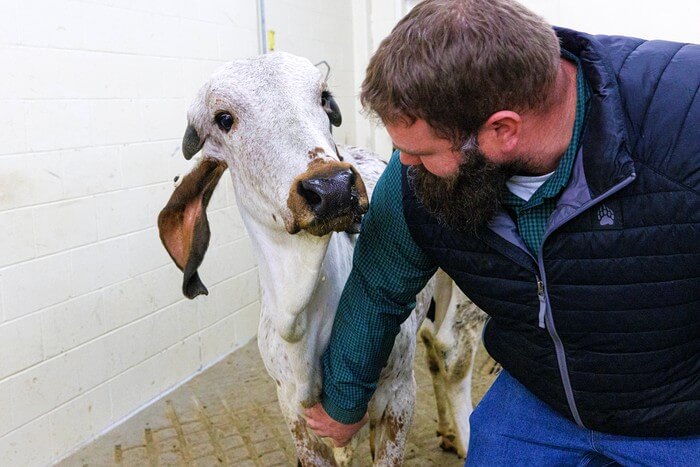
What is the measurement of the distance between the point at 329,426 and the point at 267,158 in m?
0.94

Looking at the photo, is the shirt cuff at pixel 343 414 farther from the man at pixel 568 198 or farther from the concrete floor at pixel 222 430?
the concrete floor at pixel 222 430

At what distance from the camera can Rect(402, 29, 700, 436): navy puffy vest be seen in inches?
74.9

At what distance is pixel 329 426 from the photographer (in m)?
2.62

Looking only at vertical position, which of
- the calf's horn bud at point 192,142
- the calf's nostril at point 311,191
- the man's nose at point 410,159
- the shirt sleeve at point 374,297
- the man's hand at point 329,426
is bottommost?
the man's hand at point 329,426

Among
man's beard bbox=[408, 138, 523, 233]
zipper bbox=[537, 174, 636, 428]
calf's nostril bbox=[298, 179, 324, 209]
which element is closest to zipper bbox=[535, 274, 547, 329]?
zipper bbox=[537, 174, 636, 428]

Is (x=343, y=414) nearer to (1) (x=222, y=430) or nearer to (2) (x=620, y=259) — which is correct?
(2) (x=620, y=259)

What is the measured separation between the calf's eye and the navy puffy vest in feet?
2.27

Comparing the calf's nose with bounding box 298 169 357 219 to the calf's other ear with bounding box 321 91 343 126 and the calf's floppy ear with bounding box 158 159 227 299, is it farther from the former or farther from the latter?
the calf's floppy ear with bounding box 158 159 227 299

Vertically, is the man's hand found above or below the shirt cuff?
below

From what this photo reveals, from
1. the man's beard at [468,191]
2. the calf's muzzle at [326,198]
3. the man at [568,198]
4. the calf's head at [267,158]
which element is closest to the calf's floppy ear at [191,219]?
the calf's head at [267,158]

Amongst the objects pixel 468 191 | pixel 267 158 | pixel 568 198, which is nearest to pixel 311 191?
pixel 267 158

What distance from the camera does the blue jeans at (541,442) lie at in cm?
217

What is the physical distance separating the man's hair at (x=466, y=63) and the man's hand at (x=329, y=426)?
3.73 ft

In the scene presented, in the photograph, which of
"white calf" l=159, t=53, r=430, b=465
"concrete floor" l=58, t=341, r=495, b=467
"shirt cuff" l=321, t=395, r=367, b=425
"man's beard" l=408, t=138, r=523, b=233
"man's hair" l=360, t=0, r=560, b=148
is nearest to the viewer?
"man's hair" l=360, t=0, r=560, b=148
